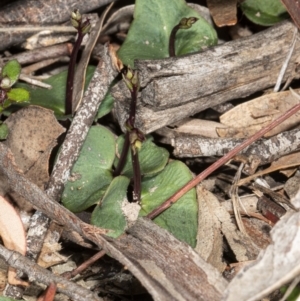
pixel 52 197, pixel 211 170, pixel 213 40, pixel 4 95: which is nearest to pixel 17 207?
pixel 52 197

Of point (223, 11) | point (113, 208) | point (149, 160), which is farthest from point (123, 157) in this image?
point (223, 11)

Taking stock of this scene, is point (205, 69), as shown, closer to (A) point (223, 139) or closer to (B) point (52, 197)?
(A) point (223, 139)

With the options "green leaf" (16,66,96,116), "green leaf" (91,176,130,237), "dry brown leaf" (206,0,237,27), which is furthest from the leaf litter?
"dry brown leaf" (206,0,237,27)

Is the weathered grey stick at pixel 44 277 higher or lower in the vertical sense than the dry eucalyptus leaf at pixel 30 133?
lower

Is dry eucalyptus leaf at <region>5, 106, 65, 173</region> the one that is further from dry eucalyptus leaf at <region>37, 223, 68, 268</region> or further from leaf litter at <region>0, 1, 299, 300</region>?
dry eucalyptus leaf at <region>37, 223, 68, 268</region>

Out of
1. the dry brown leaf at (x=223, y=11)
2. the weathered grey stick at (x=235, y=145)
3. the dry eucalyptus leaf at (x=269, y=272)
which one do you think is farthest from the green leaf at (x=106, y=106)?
the dry eucalyptus leaf at (x=269, y=272)

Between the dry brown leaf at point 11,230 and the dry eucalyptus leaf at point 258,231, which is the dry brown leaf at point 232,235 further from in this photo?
the dry brown leaf at point 11,230
